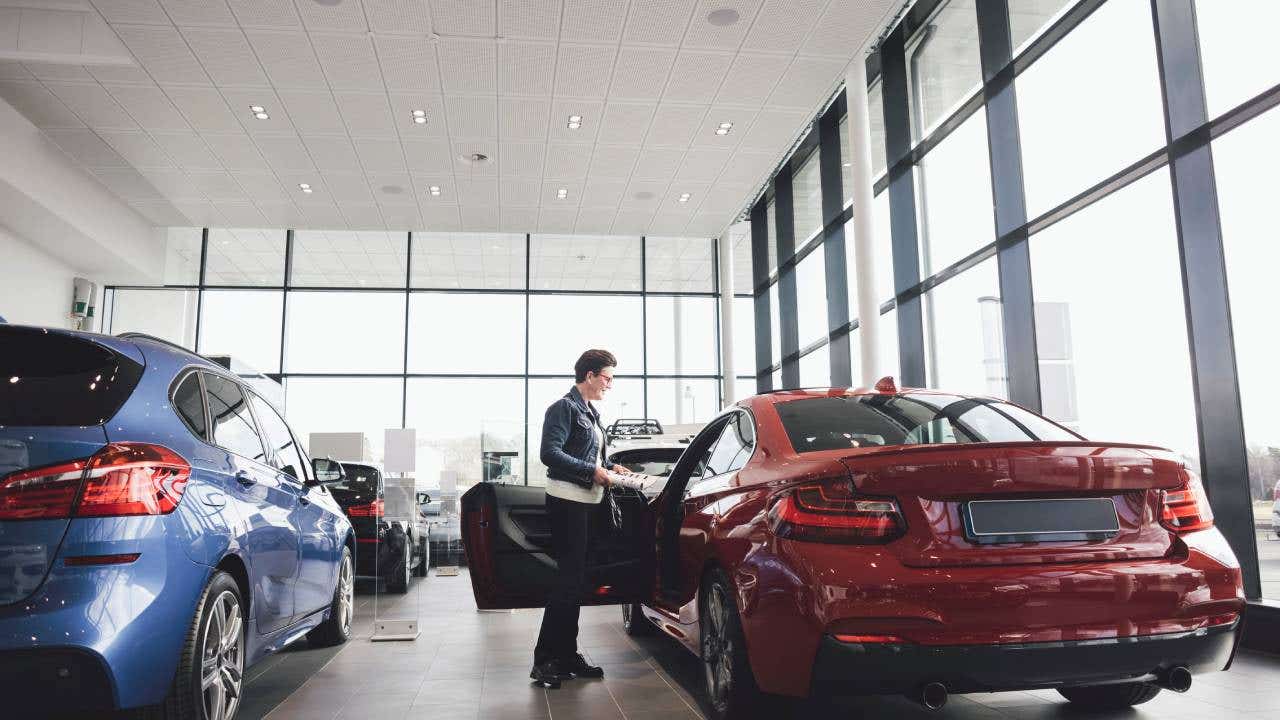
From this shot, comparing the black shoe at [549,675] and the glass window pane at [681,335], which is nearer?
the black shoe at [549,675]

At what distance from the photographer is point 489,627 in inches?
222

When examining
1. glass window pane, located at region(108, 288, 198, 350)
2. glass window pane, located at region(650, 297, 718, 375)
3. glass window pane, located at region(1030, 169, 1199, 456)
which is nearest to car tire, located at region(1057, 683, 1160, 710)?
glass window pane, located at region(1030, 169, 1199, 456)

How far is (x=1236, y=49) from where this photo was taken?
4625mm

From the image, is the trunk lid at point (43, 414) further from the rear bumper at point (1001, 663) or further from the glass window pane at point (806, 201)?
the glass window pane at point (806, 201)

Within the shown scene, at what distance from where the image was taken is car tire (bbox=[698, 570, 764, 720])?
2527 mm

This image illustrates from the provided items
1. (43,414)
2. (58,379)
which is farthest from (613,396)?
(43,414)

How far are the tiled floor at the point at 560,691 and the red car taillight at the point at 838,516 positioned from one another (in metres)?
0.66

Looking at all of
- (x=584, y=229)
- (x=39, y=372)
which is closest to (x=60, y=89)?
(x=584, y=229)

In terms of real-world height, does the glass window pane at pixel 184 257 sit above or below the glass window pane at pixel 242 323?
above

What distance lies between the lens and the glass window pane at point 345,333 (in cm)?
1335

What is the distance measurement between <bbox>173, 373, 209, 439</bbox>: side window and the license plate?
2.20 meters

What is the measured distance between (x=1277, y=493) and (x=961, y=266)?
3.40 metres

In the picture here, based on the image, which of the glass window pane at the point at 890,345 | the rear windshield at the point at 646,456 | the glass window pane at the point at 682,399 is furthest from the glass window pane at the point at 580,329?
the rear windshield at the point at 646,456

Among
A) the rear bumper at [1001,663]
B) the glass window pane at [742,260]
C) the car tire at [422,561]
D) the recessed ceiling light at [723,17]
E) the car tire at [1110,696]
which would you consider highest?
the recessed ceiling light at [723,17]
